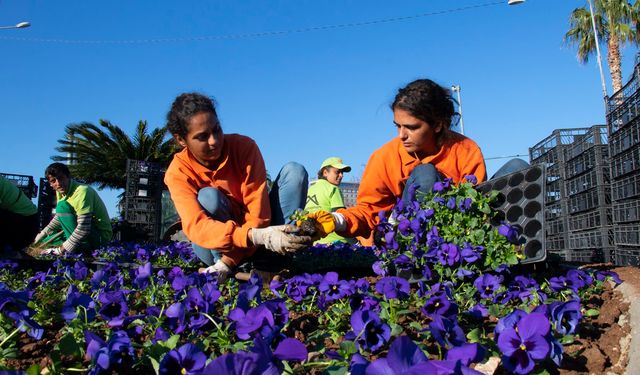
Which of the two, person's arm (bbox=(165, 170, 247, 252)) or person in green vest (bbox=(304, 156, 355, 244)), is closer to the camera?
person's arm (bbox=(165, 170, 247, 252))

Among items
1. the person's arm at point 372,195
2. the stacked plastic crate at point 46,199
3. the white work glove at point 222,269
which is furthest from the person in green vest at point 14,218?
the stacked plastic crate at point 46,199

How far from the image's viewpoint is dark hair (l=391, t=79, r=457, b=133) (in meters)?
2.80

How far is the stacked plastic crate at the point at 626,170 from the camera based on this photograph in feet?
16.4

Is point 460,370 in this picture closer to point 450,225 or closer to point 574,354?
point 574,354

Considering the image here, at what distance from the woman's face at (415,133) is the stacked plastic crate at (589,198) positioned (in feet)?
12.7

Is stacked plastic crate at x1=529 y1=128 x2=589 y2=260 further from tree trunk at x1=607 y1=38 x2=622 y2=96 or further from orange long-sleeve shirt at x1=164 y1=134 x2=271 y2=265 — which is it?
tree trunk at x1=607 y1=38 x2=622 y2=96

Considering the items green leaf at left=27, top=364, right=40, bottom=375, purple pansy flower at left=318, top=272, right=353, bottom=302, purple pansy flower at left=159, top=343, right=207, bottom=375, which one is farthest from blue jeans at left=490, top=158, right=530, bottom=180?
green leaf at left=27, top=364, right=40, bottom=375

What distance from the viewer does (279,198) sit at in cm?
327

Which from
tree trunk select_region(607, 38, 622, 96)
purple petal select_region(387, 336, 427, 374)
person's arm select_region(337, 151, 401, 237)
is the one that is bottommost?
purple petal select_region(387, 336, 427, 374)

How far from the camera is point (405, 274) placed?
2.28 meters

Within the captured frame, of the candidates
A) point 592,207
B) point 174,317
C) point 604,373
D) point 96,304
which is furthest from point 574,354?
point 592,207

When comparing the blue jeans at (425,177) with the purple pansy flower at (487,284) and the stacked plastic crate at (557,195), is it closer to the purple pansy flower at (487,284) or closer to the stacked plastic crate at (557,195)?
the purple pansy flower at (487,284)

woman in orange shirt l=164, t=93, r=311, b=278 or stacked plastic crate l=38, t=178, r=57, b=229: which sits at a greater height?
stacked plastic crate l=38, t=178, r=57, b=229

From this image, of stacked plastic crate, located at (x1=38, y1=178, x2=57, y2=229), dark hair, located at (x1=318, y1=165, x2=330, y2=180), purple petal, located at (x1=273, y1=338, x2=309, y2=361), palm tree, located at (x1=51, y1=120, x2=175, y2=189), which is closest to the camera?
purple petal, located at (x1=273, y1=338, x2=309, y2=361)
